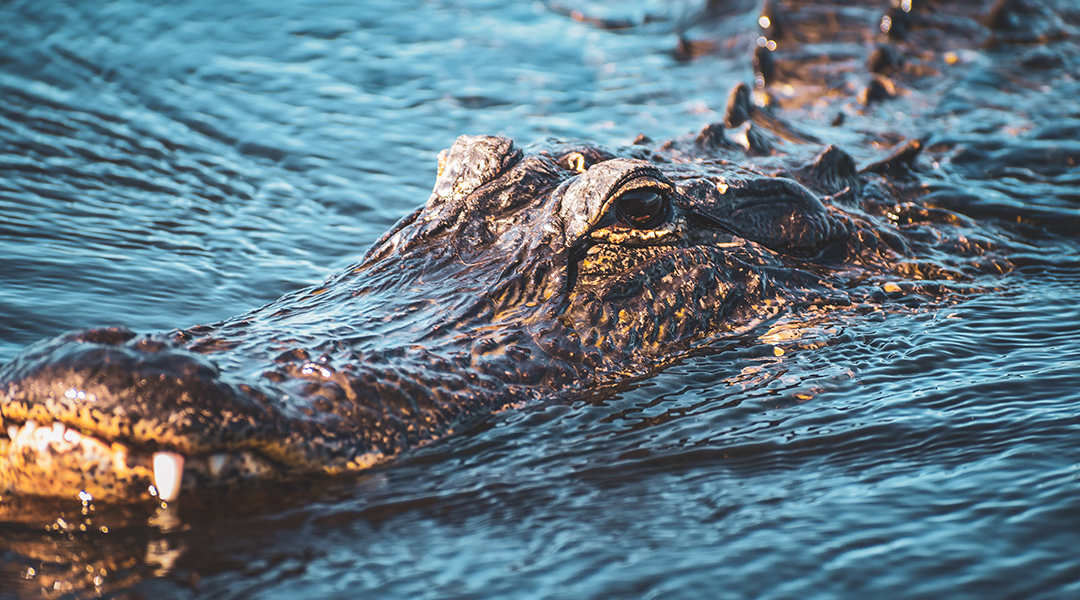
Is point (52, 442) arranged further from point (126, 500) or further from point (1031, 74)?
→ point (1031, 74)

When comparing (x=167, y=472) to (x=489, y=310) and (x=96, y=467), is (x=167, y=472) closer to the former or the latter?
(x=96, y=467)

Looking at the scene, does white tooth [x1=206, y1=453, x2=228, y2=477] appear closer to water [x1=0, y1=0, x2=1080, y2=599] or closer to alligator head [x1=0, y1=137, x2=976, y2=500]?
alligator head [x1=0, y1=137, x2=976, y2=500]

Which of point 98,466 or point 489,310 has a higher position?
point 489,310

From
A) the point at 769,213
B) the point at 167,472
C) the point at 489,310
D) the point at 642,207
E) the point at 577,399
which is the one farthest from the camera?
the point at 769,213

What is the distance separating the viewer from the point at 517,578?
3059mm

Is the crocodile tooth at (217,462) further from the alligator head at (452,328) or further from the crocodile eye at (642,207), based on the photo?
the crocodile eye at (642,207)

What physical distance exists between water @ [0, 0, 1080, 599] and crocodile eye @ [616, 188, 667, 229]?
663 millimetres

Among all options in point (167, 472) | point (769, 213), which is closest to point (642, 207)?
point (769, 213)

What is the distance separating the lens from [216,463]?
316cm

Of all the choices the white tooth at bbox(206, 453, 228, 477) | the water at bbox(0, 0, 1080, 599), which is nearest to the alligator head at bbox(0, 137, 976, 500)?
the white tooth at bbox(206, 453, 228, 477)

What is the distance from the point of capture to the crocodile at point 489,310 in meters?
3.10

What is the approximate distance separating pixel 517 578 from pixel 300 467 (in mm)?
797

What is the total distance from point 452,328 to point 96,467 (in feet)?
4.73

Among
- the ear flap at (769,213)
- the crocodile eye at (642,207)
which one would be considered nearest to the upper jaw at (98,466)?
the crocodile eye at (642,207)
